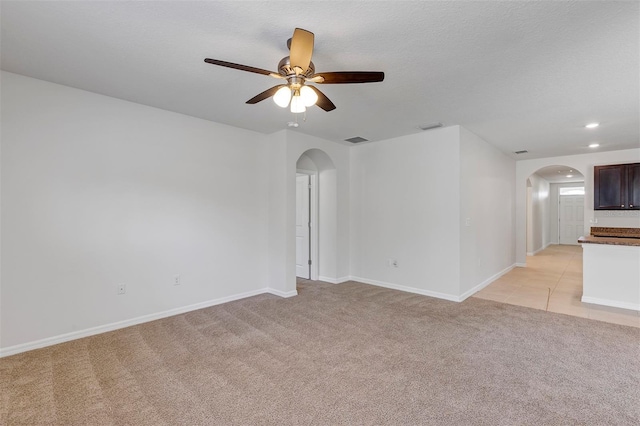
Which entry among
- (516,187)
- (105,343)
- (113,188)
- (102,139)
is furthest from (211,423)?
(516,187)

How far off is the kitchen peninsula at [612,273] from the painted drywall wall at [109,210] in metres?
4.94

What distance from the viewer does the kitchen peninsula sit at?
4043 mm

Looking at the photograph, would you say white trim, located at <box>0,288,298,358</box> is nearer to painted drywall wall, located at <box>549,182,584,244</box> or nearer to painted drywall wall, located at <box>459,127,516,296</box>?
painted drywall wall, located at <box>459,127,516,296</box>

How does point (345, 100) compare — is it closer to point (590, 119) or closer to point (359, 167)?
point (359, 167)

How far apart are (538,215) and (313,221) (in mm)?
8259

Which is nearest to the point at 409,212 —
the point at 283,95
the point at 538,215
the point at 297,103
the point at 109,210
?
the point at 297,103

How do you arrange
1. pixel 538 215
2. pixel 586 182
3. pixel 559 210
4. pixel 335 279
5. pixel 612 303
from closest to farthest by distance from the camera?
pixel 612 303, pixel 335 279, pixel 586 182, pixel 538 215, pixel 559 210

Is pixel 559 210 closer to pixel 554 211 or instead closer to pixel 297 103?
pixel 554 211

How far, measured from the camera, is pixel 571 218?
1109 centimetres

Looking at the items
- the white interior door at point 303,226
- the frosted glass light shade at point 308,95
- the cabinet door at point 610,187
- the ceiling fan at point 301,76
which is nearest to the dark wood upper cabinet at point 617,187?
the cabinet door at point 610,187

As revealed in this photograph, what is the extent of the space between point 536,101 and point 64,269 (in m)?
5.28

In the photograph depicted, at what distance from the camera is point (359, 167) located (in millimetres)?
5652

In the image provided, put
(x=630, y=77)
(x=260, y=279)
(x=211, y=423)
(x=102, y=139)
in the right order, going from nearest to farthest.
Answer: (x=211, y=423) < (x=630, y=77) < (x=102, y=139) < (x=260, y=279)

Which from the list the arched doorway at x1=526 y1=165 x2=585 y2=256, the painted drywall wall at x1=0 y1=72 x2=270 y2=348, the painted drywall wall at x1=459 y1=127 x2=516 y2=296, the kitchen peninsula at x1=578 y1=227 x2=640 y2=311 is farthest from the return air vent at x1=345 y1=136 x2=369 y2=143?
the arched doorway at x1=526 y1=165 x2=585 y2=256
